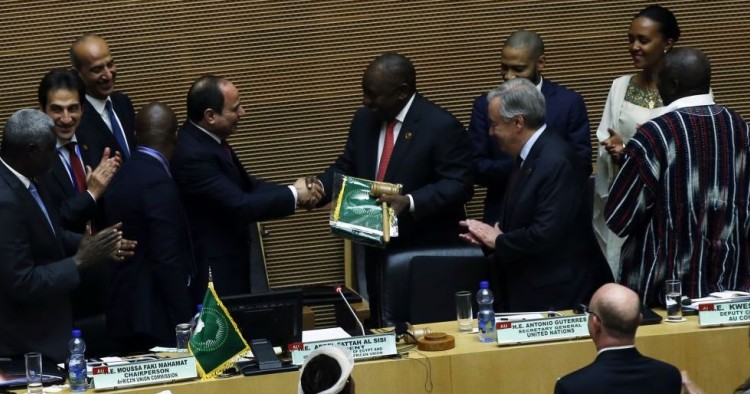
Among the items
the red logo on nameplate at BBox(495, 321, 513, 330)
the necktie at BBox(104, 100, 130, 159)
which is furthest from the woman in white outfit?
the necktie at BBox(104, 100, 130, 159)

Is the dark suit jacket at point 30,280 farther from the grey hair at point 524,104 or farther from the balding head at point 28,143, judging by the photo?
the grey hair at point 524,104

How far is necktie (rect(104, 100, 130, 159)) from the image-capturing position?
731 centimetres

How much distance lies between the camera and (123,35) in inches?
322

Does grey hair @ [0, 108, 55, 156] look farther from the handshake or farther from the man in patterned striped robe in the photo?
the man in patterned striped robe

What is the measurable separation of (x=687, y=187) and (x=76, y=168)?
309 centimetres

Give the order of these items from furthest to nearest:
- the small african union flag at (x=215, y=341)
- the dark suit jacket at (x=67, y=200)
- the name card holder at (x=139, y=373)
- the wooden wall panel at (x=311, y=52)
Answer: the wooden wall panel at (x=311, y=52) → the dark suit jacket at (x=67, y=200) → the small african union flag at (x=215, y=341) → the name card holder at (x=139, y=373)

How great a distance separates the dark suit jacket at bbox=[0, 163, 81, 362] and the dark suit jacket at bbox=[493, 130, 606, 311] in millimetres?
1975

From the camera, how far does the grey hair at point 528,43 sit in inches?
292

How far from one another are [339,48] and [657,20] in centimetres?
204

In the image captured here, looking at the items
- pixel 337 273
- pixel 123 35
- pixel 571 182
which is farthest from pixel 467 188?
pixel 123 35

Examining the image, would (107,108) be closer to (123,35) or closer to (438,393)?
(123,35)

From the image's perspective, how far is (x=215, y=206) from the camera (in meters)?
6.89

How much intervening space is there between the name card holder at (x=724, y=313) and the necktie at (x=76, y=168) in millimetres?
3189

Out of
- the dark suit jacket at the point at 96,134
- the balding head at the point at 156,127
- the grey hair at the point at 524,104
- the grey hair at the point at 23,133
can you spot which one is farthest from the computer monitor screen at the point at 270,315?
the dark suit jacket at the point at 96,134
